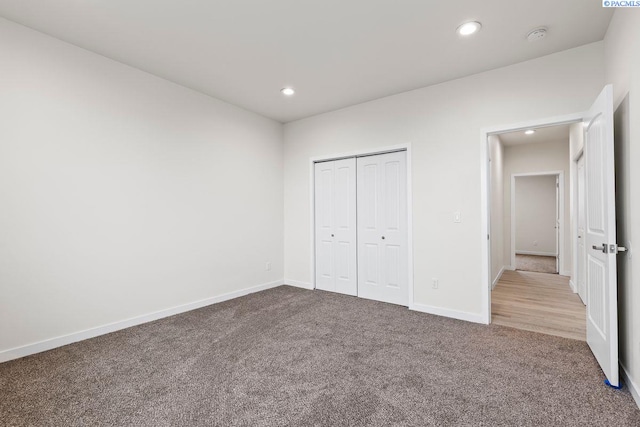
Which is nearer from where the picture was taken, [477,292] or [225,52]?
[225,52]

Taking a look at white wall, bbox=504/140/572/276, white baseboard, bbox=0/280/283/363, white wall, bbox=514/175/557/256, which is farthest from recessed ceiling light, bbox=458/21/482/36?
white wall, bbox=514/175/557/256

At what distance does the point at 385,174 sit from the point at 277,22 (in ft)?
7.63

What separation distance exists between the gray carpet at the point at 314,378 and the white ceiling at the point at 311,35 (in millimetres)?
2767

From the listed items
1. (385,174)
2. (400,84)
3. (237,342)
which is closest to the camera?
(237,342)

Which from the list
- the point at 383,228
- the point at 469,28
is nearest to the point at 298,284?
the point at 383,228

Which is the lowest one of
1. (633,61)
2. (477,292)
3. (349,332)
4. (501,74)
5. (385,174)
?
(349,332)

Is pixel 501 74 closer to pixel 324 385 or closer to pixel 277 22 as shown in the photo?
pixel 277 22

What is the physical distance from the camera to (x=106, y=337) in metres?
2.91

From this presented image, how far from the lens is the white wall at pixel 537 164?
5.83m

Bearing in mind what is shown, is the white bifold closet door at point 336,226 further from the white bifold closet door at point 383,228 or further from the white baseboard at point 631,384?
the white baseboard at point 631,384

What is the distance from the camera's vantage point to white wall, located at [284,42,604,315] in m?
2.89

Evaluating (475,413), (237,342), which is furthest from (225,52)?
(475,413)

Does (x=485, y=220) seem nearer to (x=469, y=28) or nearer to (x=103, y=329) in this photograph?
(x=469, y=28)

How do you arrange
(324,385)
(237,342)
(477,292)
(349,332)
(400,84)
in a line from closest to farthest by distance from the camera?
1. (324,385)
2. (237,342)
3. (349,332)
4. (477,292)
5. (400,84)
